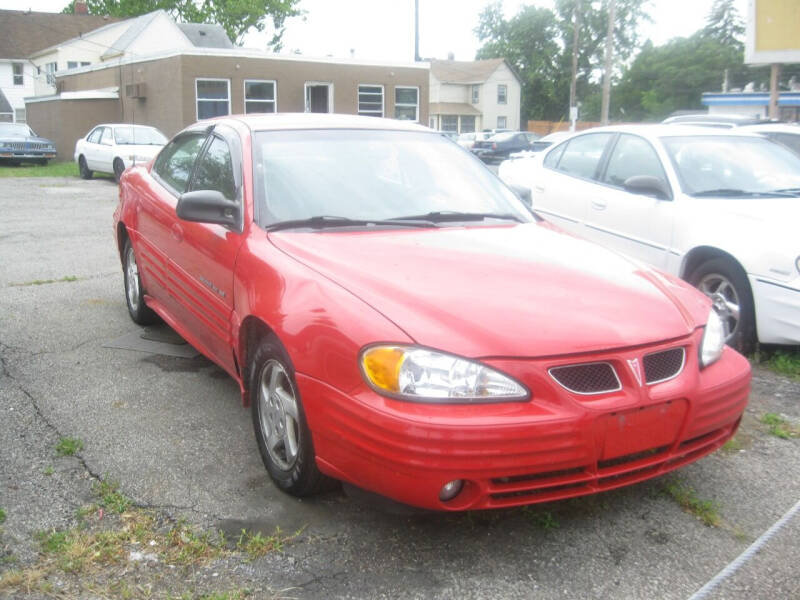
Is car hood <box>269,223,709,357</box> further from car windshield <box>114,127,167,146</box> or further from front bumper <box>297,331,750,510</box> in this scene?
car windshield <box>114,127,167,146</box>

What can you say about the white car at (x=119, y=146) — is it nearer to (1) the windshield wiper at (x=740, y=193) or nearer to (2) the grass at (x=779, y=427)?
(1) the windshield wiper at (x=740, y=193)

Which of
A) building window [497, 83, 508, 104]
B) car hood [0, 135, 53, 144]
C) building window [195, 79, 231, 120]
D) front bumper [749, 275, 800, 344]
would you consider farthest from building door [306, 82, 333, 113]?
building window [497, 83, 508, 104]

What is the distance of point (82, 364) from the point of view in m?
5.30

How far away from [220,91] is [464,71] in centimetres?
4442

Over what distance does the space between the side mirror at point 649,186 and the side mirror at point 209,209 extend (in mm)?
3259

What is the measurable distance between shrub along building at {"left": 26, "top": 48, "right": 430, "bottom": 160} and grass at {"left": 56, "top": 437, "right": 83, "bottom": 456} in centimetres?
2640

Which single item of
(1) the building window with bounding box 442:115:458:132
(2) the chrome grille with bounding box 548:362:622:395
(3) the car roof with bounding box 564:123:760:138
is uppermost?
(1) the building window with bounding box 442:115:458:132

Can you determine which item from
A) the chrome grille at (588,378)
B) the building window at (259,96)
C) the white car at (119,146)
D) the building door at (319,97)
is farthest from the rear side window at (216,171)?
the building door at (319,97)

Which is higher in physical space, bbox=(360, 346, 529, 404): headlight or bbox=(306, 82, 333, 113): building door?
bbox=(306, 82, 333, 113): building door

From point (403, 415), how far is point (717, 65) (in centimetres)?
6580

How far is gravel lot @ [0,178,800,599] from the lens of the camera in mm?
2891

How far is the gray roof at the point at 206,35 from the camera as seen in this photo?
45.9 metres

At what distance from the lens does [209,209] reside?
3922 mm

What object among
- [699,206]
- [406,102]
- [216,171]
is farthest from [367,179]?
[406,102]
